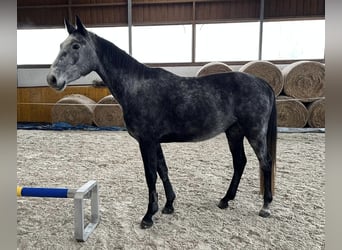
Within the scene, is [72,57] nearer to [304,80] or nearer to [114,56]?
[114,56]

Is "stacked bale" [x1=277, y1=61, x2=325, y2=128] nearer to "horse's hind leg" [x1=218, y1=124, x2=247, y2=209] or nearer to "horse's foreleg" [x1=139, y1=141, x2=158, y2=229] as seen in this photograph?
"horse's hind leg" [x1=218, y1=124, x2=247, y2=209]

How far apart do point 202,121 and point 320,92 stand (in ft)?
8.61

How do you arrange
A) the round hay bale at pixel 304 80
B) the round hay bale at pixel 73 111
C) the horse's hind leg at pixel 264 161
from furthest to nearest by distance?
the round hay bale at pixel 73 111, the round hay bale at pixel 304 80, the horse's hind leg at pixel 264 161

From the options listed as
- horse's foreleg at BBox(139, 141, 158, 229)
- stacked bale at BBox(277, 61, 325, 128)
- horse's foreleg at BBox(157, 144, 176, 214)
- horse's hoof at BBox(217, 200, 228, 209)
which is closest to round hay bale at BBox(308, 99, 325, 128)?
stacked bale at BBox(277, 61, 325, 128)

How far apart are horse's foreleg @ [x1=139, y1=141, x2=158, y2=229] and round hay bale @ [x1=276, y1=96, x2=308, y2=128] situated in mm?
2538

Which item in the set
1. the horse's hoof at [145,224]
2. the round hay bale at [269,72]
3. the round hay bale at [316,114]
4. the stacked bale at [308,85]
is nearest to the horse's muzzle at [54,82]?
the horse's hoof at [145,224]

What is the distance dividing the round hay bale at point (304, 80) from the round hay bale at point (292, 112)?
0.09 m

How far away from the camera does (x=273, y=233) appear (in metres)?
1.29

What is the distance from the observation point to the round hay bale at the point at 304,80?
10.9ft

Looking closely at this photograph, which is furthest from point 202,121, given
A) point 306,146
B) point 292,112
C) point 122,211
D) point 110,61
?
point 292,112

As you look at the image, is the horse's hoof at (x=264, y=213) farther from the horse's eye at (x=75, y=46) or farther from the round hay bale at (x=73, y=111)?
the round hay bale at (x=73, y=111)

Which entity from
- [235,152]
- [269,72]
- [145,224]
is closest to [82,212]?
[145,224]

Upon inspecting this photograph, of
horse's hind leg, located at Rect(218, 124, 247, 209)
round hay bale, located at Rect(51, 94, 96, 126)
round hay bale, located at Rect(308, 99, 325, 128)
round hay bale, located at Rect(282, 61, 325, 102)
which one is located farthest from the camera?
round hay bale, located at Rect(51, 94, 96, 126)

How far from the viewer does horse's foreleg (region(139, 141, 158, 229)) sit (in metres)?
1.32
